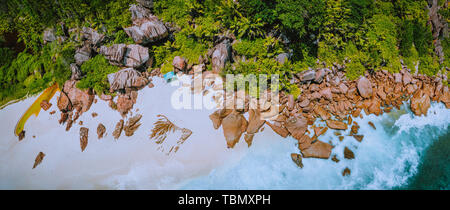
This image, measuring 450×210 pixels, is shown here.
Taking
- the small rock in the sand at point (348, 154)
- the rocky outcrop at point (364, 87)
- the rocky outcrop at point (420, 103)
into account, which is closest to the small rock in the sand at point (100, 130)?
the small rock in the sand at point (348, 154)

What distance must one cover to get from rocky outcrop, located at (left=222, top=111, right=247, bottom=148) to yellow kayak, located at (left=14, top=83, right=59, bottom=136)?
8456mm

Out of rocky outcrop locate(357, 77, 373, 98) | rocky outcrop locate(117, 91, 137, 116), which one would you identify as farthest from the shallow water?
rocky outcrop locate(357, 77, 373, 98)

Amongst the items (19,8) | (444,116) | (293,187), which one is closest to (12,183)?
(19,8)

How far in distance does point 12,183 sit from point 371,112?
15947mm

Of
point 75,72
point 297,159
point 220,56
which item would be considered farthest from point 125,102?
point 297,159

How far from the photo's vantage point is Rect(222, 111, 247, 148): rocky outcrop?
696 centimetres

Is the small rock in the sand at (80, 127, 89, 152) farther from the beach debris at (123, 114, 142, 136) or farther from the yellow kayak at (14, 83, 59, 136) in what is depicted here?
the yellow kayak at (14, 83, 59, 136)

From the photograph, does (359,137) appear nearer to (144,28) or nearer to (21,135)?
(144,28)

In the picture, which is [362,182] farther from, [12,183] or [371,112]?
[12,183]

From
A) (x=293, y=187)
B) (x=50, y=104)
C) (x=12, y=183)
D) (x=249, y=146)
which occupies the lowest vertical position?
(x=12, y=183)

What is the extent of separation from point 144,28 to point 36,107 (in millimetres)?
6346

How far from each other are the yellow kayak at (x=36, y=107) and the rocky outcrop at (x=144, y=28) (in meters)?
4.62
